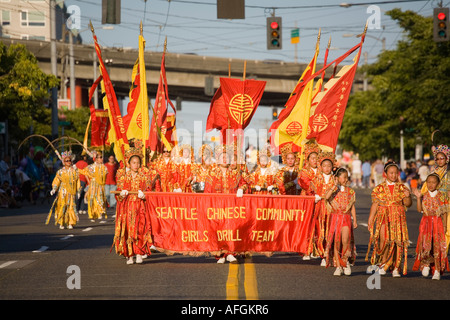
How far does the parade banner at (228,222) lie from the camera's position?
43.9 ft

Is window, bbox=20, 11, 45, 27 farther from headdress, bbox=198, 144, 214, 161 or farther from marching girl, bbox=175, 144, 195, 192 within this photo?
headdress, bbox=198, 144, 214, 161

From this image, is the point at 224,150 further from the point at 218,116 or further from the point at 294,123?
the point at 294,123

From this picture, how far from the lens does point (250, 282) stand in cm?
1086

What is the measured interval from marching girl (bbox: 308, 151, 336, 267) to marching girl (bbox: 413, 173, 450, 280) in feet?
4.93

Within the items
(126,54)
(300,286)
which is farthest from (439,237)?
(126,54)

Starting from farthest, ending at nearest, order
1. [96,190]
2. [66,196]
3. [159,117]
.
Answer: [96,190]
[66,196]
[159,117]

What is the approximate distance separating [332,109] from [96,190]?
1061cm

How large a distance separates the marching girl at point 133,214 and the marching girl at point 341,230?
290 cm

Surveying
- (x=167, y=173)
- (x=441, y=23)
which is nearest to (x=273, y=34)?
(x=441, y=23)

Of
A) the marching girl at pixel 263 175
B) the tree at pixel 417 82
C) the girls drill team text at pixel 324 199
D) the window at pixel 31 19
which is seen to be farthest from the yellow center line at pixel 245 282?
the window at pixel 31 19

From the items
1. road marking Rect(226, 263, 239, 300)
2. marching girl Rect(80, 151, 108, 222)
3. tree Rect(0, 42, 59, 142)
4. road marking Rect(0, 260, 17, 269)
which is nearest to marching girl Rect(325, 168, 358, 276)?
road marking Rect(226, 263, 239, 300)

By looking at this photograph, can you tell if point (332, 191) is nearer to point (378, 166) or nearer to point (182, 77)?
point (378, 166)

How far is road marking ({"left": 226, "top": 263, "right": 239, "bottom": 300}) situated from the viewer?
9.76m

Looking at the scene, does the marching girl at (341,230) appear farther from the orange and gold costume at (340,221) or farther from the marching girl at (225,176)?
the marching girl at (225,176)
